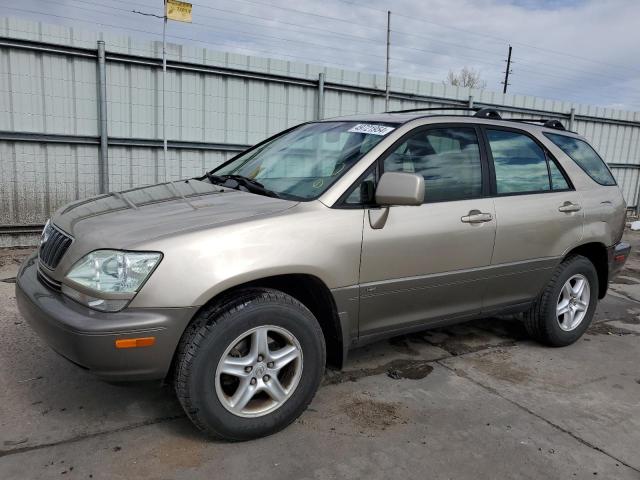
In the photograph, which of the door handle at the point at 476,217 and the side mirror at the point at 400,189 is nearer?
the side mirror at the point at 400,189

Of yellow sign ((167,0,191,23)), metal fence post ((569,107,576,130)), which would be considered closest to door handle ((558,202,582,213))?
yellow sign ((167,0,191,23))

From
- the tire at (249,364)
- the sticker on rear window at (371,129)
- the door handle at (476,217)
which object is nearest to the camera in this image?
the tire at (249,364)

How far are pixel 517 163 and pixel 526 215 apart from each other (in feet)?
1.34

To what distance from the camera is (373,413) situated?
3.10m

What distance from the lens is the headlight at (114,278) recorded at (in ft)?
7.89

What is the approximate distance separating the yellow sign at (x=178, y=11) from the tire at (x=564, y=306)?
555 cm

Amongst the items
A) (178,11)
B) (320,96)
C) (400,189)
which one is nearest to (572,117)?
(320,96)

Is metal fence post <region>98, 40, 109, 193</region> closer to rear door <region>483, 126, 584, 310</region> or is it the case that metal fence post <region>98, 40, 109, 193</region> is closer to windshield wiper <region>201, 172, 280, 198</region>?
windshield wiper <region>201, 172, 280, 198</region>

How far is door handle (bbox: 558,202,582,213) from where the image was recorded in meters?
4.00

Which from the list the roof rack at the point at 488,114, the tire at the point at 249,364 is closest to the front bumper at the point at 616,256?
the roof rack at the point at 488,114

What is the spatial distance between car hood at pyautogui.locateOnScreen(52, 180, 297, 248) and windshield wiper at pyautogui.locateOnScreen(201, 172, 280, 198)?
7cm

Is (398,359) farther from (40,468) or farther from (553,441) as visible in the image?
(40,468)

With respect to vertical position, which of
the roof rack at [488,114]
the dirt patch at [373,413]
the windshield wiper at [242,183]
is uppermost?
the roof rack at [488,114]

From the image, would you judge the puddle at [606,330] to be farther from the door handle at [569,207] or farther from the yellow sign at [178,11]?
the yellow sign at [178,11]
